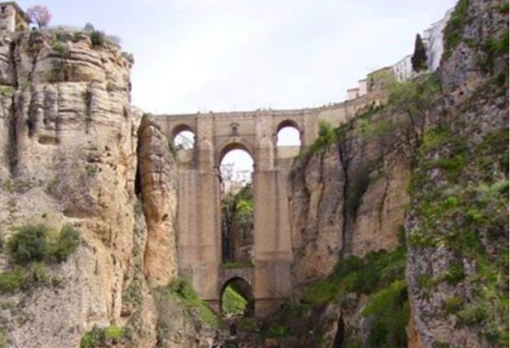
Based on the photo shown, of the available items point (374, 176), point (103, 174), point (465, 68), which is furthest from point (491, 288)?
point (374, 176)

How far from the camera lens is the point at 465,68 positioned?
64.1 ft

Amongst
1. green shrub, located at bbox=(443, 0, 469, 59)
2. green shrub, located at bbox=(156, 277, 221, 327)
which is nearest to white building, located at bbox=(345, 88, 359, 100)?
green shrub, located at bbox=(156, 277, 221, 327)

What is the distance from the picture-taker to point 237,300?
233 feet

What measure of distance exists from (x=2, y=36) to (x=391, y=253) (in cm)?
1843

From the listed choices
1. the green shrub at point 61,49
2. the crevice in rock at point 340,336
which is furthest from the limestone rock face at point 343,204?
the green shrub at point 61,49

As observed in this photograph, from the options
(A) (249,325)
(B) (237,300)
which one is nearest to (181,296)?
(A) (249,325)

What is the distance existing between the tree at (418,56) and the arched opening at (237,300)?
17.5 meters

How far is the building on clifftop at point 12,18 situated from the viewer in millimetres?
38844

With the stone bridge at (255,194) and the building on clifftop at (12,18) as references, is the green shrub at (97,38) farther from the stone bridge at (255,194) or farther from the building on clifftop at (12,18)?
the stone bridge at (255,194)

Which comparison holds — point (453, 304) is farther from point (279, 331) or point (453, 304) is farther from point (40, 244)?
point (279, 331)

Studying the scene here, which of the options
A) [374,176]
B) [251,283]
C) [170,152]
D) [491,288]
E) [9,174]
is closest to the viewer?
[491,288]

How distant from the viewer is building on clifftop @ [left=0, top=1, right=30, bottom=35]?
3884 centimetres

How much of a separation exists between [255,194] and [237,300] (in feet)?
35.1

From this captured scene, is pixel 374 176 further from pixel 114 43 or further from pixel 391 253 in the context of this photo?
pixel 114 43
